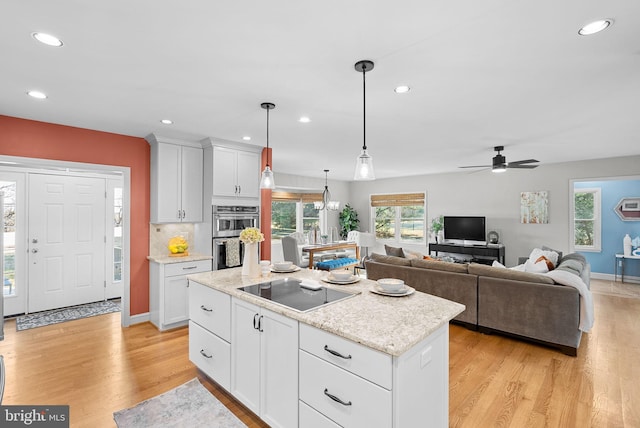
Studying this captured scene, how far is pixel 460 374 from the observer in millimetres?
2787

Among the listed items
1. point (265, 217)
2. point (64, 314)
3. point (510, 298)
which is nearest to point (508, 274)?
point (510, 298)

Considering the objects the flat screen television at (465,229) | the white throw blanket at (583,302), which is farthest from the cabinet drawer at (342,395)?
the flat screen television at (465,229)

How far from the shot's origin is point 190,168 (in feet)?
13.9

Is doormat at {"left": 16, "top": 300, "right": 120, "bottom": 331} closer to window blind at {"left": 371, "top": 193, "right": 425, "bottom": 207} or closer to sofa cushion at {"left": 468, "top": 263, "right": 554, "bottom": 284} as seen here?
sofa cushion at {"left": 468, "top": 263, "right": 554, "bottom": 284}

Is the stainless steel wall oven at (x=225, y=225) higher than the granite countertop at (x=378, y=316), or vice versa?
the stainless steel wall oven at (x=225, y=225)

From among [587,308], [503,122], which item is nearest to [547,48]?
[503,122]

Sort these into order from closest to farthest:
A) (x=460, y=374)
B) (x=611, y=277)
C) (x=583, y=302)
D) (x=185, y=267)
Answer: (x=460, y=374) → (x=583, y=302) → (x=185, y=267) → (x=611, y=277)

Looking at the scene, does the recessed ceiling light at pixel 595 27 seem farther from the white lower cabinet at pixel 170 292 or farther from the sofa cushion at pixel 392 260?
the white lower cabinet at pixel 170 292

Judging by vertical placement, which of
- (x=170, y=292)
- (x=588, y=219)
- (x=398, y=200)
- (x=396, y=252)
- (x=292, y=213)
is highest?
(x=398, y=200)

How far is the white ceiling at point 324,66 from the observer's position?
1.61 meters

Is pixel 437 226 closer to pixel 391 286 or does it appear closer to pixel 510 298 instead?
pixel 510 298

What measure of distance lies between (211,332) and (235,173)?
2.44 meters

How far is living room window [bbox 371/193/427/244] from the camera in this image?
826cm

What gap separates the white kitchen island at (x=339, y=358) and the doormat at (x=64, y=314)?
10.2 feet
